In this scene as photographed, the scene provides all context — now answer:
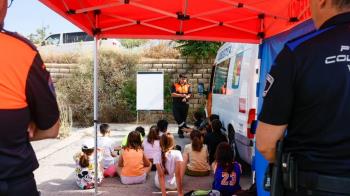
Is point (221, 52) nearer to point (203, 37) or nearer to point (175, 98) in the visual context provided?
point (175, 98)

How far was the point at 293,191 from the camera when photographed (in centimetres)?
190

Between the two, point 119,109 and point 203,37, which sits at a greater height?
point 203,37

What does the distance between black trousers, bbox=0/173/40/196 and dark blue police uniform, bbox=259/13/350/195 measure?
1187mm

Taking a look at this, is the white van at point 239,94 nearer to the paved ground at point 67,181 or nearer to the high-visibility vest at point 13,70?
the paved ground at point 67,181

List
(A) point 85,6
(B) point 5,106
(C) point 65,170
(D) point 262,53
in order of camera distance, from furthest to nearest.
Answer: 1. (C) point 65,170
2. (D) point 262,53
3. (A) point 85,6
4. (B) point 5,106

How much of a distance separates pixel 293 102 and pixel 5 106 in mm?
1346

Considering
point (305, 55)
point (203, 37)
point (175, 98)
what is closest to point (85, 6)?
point (203, 37)

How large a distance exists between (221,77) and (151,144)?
2.88 m

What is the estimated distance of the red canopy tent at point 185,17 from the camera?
471cm

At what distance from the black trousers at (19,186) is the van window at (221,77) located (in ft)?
21.0

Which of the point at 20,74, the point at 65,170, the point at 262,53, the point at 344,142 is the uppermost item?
the point at 262,53

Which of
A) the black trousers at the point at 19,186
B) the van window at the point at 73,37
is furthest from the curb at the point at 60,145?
the van window at the point at 73,37

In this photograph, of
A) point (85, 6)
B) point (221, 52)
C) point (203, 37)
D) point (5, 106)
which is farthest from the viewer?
point (221, 52)

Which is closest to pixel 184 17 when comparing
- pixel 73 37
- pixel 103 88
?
pixel 103 88
